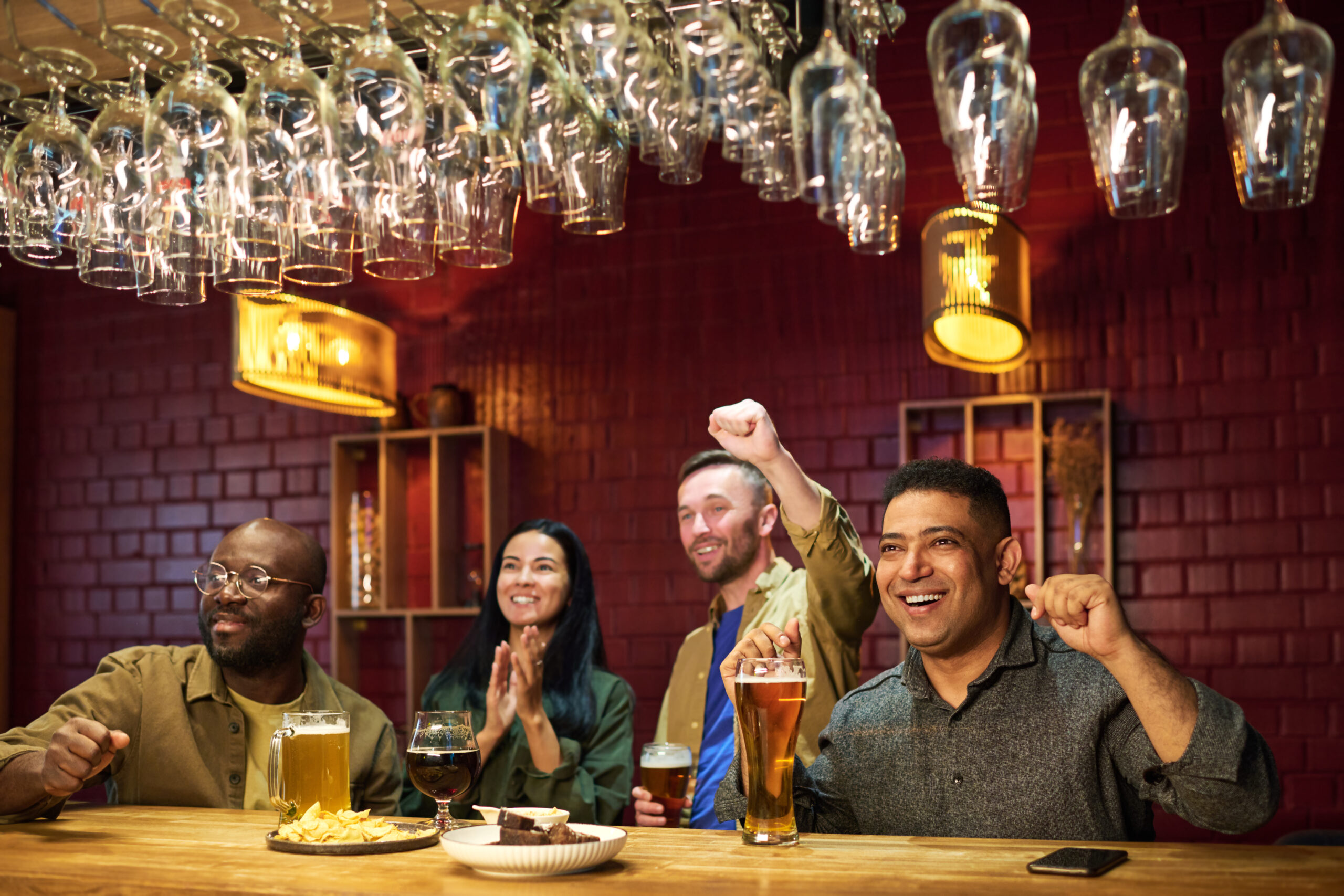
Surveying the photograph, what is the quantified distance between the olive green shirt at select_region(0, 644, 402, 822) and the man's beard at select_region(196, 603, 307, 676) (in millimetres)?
44

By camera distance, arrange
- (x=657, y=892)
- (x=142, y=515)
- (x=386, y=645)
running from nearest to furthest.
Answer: (x=657, y=892)
(x=386, y=645)
(x=142, y=515)

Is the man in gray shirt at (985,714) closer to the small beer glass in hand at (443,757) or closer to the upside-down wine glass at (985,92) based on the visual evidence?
the small beer glass in hand at (443,757)

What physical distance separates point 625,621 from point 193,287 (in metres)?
3.25

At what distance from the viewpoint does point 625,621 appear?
201 inches

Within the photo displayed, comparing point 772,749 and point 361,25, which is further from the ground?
point 361,25

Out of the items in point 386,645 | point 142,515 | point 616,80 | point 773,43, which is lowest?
point 386,645

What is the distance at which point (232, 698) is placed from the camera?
2.67m

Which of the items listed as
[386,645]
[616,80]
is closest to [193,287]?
[616,80]

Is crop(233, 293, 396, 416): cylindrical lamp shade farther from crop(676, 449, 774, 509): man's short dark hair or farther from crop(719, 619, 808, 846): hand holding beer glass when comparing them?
crop(719, 619, 808, 846): hand holding beer glass

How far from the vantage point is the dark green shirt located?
3031mm

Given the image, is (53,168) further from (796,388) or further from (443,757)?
(796,388)

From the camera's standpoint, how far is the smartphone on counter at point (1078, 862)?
1.48 meters

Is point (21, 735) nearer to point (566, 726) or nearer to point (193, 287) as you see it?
point (193, 287)

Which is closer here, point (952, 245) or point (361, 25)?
point (361, 25)
